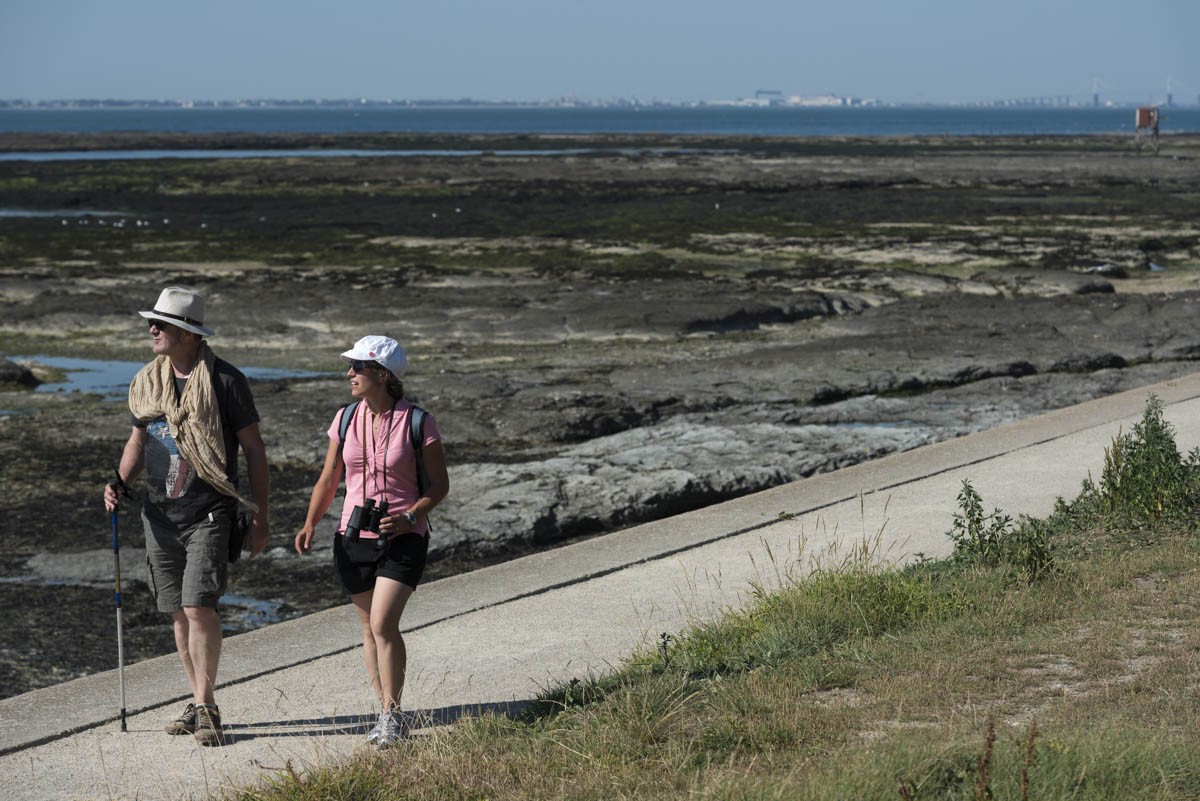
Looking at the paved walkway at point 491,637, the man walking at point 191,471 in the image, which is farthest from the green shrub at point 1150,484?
the man walking at point 191,471

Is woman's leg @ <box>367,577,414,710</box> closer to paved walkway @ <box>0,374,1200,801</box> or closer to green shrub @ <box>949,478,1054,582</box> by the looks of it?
paved walkway @ <box>0,374,1200,801</box>

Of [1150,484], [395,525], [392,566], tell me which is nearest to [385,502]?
[395,525]

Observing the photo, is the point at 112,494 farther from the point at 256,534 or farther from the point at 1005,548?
the point at 1005,548

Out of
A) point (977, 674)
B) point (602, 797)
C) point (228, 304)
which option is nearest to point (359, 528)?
point (602, 797)

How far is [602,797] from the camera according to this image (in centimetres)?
466

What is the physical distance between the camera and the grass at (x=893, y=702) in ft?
14.8

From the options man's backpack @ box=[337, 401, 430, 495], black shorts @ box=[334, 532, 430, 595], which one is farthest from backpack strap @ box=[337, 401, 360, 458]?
black shorts @ box=[334, 532, 430, 595]

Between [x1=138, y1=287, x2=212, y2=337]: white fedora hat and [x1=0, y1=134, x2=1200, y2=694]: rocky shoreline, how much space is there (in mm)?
3327

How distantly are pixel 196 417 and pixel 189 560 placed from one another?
0.56m

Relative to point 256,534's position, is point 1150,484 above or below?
below

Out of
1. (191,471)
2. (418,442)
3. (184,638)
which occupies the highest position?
(418,442)

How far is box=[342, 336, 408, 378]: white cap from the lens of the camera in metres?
5.50

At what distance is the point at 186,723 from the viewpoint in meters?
5.59

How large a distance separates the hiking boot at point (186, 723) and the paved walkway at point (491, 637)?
0.10 feet
